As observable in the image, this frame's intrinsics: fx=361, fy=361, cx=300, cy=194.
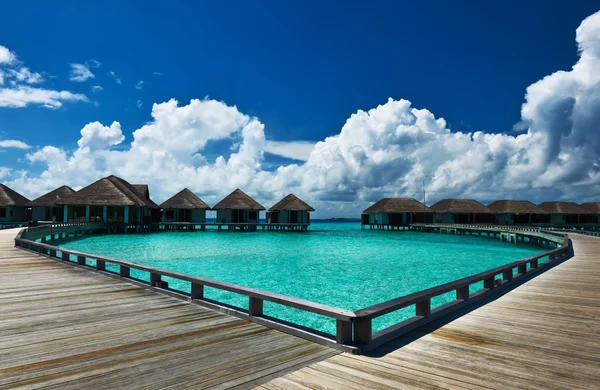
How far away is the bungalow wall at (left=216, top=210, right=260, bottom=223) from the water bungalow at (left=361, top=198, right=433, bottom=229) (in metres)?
20.0

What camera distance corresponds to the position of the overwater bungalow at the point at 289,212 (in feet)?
165

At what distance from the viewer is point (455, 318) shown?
208 inches

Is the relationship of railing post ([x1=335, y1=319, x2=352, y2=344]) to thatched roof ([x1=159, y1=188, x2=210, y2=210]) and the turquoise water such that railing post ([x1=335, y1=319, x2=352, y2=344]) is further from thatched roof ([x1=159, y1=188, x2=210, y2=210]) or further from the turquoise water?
thatched roof ([x1=159, y1=188, x2=210, y2=210])

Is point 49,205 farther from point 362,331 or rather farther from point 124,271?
point 362,331

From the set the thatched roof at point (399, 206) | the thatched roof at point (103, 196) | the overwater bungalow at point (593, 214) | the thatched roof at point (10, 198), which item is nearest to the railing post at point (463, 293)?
the thatched roof at point (103, 196)

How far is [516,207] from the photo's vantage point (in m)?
56.0

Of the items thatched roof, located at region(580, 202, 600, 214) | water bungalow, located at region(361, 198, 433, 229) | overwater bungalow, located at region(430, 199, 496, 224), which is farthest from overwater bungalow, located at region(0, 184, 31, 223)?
thatched roof, located at region(580, 202, 600, 214)

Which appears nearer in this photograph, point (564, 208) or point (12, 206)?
point (12, 206)

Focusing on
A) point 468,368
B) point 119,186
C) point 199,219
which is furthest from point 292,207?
point 468,368

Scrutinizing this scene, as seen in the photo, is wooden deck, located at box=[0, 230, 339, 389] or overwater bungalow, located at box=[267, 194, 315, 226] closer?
wooden deck, located at box=[0, 230, 339, 389]

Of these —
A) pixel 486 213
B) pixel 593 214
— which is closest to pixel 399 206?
pixel 486 213

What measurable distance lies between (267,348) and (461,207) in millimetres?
57175

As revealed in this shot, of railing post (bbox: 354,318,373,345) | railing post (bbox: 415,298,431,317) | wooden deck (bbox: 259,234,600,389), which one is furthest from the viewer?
railing post (bbox: 415,298,431,317)

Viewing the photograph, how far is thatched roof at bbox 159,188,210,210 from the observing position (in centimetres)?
4719
